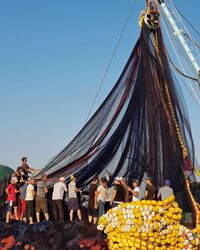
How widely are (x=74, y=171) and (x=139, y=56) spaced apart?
3.81 metres

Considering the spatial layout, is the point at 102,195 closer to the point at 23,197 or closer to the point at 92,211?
the point at 92,211

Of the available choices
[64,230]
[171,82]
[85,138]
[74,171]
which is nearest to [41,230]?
[64,230]

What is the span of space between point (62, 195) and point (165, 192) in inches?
130

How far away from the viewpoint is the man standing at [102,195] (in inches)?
468

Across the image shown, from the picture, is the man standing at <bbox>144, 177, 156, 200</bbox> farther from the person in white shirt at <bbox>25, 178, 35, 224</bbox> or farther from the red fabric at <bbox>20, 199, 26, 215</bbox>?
the red fabric at <bbox>20, 199, 26, 215</bbox>

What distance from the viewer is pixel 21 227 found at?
11422 mm

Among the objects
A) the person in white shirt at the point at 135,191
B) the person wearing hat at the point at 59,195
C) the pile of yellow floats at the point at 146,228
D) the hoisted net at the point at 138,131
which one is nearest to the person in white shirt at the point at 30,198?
the hoisted net at the point at 138,131

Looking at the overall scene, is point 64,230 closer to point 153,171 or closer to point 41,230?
point 41,230

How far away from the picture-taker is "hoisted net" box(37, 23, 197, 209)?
11594 millimetres

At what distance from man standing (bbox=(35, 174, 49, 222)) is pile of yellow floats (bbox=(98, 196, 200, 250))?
398cm

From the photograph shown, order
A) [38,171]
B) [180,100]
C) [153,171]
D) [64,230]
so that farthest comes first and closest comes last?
[38,171], [180,100], [153,171], [64,230]

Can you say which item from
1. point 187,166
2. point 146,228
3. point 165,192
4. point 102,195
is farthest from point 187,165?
point 146,228

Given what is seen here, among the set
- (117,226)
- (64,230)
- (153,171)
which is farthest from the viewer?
(153,171)

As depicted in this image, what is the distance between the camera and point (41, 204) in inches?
506
